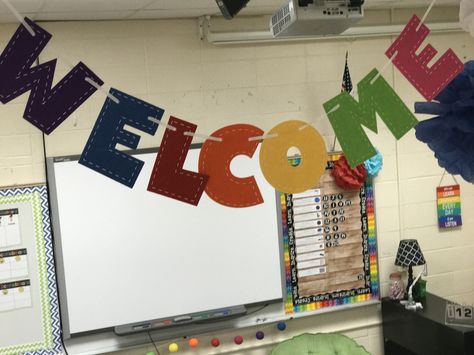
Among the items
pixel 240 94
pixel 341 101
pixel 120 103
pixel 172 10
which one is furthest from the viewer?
pixel 240 94

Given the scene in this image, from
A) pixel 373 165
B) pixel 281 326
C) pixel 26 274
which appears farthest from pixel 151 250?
pixel 373 165

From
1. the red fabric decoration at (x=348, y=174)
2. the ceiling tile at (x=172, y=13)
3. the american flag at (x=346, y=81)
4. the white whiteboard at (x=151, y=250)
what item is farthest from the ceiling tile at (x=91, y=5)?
the red fabric decoration at (x=348, y=174)

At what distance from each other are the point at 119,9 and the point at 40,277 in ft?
4.65

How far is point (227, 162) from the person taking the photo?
1819 millimetres

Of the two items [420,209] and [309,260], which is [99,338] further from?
[420,209]

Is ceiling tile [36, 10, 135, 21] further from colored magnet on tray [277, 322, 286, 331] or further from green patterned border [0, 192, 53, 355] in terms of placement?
colored magnet on tray [277, 322, 286, 331]

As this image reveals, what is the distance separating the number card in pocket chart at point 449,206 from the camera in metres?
4.00

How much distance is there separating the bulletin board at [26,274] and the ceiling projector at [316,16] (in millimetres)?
1858

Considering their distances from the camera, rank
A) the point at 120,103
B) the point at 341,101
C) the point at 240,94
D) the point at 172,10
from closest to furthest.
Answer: the point at 120,103 → the point at 341,101 → the point at 172,10 → the point at 240,94

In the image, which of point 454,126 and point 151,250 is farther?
point 151,250

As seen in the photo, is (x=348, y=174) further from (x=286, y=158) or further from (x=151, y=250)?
(x=286, y=158)

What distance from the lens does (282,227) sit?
361 cm

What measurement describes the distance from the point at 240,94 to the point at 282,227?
81 centimetres

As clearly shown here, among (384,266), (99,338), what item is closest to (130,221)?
(99,338)
